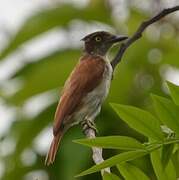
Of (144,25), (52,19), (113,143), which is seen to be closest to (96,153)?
(113,143)

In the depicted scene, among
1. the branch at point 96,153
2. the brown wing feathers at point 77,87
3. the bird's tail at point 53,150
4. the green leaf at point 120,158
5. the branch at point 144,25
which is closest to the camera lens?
the green leaf at point 120,158

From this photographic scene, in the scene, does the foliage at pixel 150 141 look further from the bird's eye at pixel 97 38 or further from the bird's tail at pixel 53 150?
the bird's eye at pixel 97 38

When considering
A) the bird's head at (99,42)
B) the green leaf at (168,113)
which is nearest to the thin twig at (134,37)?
the green leaf at (168,113)

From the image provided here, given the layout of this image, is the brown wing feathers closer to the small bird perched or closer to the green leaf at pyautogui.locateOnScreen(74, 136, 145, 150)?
the small bird perched

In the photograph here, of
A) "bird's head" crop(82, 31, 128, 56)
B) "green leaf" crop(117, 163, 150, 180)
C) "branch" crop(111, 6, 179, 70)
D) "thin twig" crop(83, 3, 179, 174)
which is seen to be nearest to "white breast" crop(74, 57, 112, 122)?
"bird's head" crop(82, 31, 128, 56)

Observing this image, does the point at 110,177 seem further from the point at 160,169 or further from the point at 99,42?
the point at 99,42

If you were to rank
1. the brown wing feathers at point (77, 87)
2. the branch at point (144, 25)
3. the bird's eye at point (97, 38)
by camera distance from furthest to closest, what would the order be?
the bird's eye at point (97, 38) → the brown wing feathers at point (77, 87) → the branch at point (144, 25)

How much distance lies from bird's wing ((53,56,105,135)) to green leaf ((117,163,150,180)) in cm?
230

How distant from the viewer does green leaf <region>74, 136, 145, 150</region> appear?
7.11ft

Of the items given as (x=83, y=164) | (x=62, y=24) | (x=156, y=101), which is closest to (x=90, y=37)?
(x=62, y=24)

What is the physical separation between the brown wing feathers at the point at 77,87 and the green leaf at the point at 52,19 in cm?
52

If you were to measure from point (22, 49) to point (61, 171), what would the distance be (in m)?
1.32

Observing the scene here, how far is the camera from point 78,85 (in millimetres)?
5172

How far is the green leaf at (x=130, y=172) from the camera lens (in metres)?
2.26
